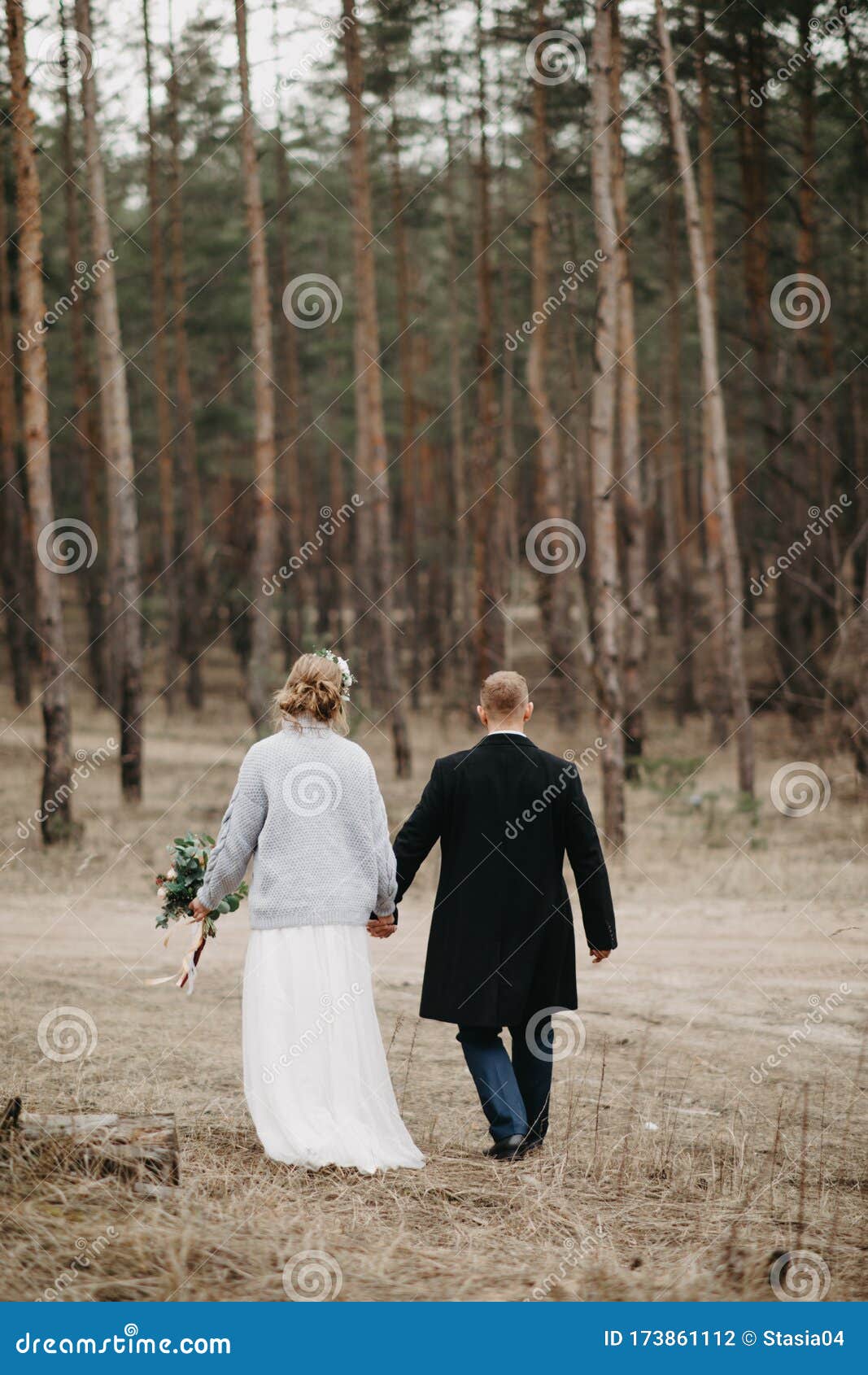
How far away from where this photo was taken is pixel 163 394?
23031 millimetres

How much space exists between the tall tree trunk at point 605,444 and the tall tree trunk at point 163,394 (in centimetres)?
1024

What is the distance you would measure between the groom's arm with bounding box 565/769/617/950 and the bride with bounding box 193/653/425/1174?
0.81m

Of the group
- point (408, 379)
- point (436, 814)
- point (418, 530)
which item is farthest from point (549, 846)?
point (418, 530)

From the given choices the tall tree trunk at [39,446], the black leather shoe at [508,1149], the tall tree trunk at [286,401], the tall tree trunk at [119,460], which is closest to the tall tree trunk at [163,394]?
the tall tree trunk at [286,401]

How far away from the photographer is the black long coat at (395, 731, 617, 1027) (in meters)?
5.41

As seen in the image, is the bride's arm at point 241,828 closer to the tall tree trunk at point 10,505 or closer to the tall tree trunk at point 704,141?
the tall tree trunk at point 704,141

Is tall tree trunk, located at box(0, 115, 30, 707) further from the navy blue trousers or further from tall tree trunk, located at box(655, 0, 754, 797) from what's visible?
the navy blue trousers

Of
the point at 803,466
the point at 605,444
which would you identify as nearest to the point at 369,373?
the point at 605,444

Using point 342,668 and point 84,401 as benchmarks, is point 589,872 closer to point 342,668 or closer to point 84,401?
point 342,668

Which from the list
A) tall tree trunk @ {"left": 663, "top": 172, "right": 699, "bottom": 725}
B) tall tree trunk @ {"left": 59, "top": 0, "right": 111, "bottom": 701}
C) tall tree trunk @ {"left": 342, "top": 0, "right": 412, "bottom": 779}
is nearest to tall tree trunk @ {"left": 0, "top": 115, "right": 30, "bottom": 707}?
tall tree trunk @ {"left": 59, "top": 0, "right": 111, "bottom": 701}

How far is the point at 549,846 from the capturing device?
554 centimetres

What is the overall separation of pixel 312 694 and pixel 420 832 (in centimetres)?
78

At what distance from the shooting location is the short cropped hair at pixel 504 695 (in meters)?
5.54

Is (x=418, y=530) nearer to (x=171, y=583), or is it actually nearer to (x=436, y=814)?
(x=171, y=583)
